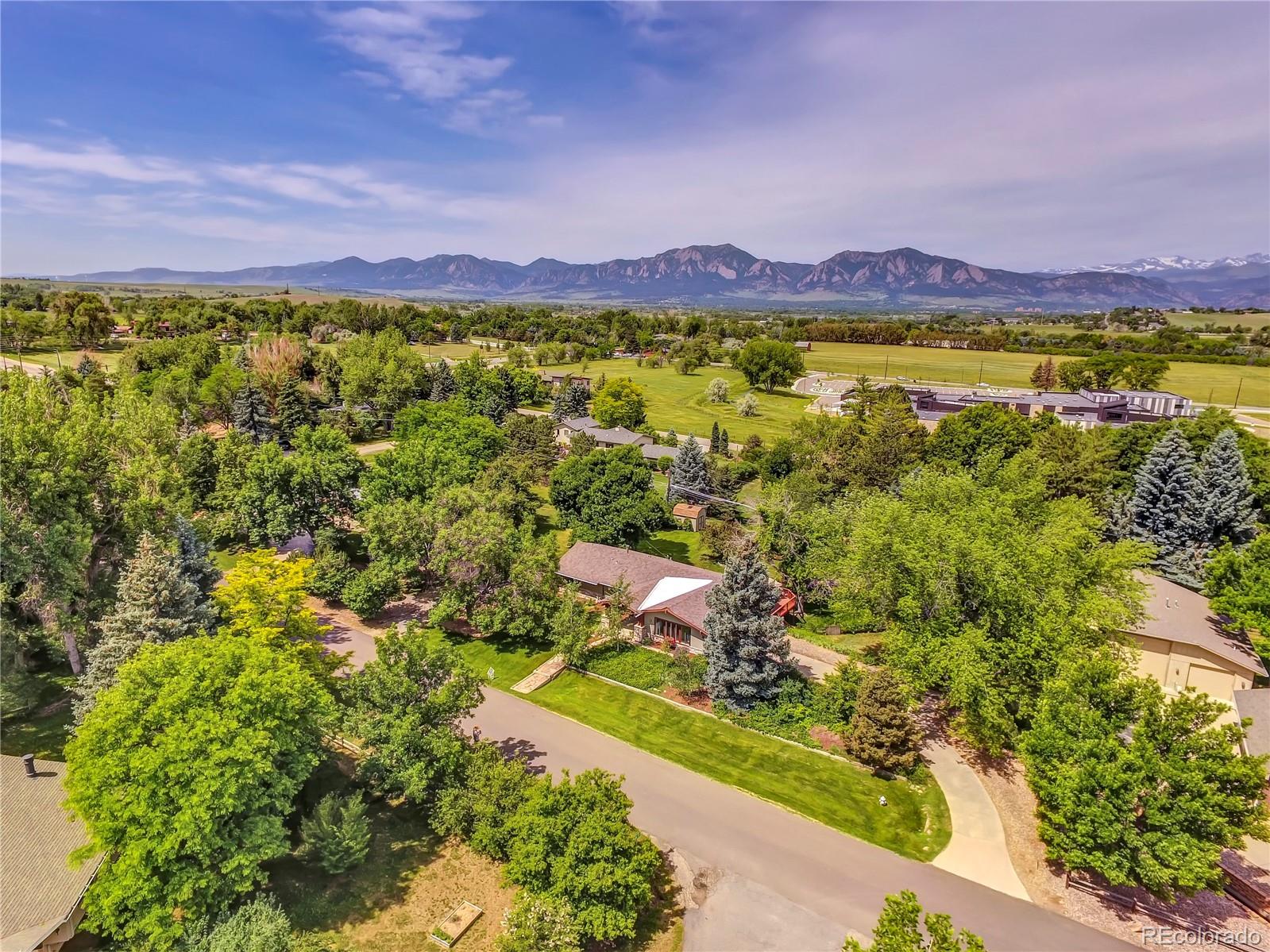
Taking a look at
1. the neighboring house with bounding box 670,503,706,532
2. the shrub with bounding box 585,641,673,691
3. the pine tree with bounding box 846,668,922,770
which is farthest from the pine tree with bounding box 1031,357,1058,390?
the pine tree with bounding box 846,668,922,770

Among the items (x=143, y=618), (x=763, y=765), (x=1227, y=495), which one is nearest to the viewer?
(x=143, y=618)

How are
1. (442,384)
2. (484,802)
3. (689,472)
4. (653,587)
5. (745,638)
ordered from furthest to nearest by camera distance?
(442,384) < (689,472) < (653,587) < (745,638) < (484,802)

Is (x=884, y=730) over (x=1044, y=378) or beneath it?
beneath

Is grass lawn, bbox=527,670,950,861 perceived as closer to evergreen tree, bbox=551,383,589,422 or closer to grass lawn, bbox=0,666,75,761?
grass lawn, bbox=0,666,75,761

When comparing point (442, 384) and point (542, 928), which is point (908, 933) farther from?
point (442, 384)

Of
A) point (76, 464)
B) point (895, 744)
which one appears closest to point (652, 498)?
point (895, 744)

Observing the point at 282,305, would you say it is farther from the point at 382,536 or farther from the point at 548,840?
the point at 548,840

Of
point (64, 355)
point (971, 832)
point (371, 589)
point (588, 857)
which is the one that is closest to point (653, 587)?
point (371, 589)
